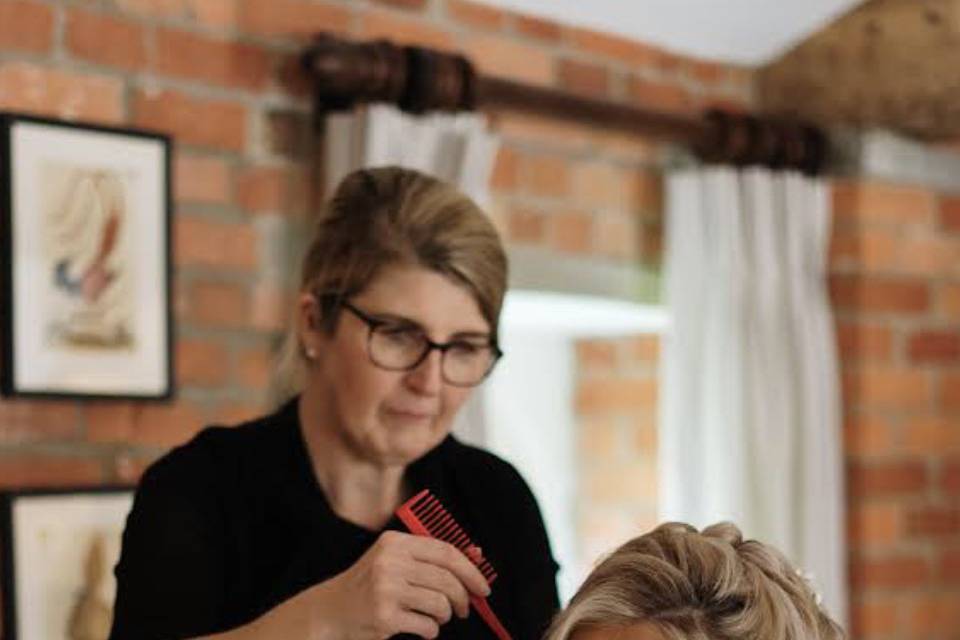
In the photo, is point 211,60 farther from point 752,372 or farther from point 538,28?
point 752,372

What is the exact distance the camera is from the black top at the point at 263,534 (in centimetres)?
162

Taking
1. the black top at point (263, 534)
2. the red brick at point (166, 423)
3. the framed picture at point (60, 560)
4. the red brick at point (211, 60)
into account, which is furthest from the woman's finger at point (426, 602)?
the red brick at point (211, 60)

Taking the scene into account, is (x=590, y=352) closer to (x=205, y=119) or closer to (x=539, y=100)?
(x=539, y=100)

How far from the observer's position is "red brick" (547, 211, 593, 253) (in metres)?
2.75

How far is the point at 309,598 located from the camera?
1499mm

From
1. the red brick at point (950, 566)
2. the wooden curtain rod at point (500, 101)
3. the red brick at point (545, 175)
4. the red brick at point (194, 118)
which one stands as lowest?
the red brick at point (950, 566)

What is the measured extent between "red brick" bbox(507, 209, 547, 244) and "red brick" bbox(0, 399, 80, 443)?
881 millimetres

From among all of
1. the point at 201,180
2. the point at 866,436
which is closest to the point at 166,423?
the point at 201,180

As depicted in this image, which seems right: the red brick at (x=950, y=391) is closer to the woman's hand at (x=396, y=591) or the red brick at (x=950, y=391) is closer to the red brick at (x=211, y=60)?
the red brick at (x=211, y=60)

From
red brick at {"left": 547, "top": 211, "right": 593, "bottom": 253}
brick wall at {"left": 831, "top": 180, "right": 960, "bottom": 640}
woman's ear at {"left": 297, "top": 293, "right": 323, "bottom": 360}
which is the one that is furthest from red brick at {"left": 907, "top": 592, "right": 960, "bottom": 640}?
woman's ear at {"left": 297, "top": 293, "right": 323, "bottom": 360}

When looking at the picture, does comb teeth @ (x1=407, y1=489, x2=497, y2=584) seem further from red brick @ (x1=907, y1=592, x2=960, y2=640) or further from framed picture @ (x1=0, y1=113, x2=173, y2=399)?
red brick @ (x1=907, y1=592, x2=960, y2=640)

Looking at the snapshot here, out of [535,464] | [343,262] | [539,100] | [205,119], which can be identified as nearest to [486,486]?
[343,262]

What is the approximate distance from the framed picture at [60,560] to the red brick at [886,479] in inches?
59.1

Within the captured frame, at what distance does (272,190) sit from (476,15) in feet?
1.69
